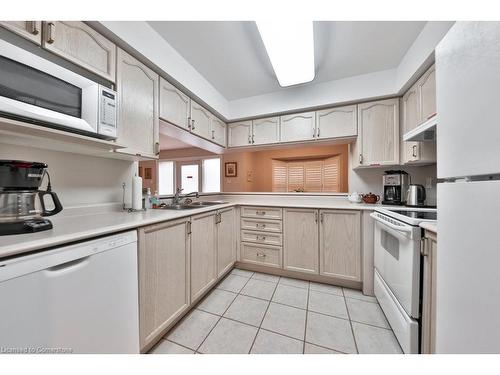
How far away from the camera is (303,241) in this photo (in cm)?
199

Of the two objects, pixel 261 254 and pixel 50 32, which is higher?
pixel 50 32

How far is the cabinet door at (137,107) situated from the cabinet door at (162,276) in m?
0.69

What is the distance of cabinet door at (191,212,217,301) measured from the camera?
1492mm

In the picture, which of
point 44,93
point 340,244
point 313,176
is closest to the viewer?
point 44,93

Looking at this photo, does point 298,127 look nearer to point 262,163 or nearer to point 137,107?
point 137,107


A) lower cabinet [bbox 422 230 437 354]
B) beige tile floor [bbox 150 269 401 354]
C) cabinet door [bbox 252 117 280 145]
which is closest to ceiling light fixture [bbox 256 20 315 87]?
cabinet door [bbox 252 117 280 145]

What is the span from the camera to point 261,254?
2.18 metres

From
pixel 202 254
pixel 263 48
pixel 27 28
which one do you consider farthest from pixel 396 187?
pixel 27 28

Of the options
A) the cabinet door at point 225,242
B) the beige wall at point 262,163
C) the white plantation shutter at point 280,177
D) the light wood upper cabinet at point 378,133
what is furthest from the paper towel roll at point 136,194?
the white plantation shutter at point 280,177

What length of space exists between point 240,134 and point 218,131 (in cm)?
33

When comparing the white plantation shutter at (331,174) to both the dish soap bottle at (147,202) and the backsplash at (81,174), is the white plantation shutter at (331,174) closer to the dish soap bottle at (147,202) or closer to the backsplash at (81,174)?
the dish soap bottle at (147,202)

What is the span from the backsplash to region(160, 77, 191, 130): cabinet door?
567 mm
